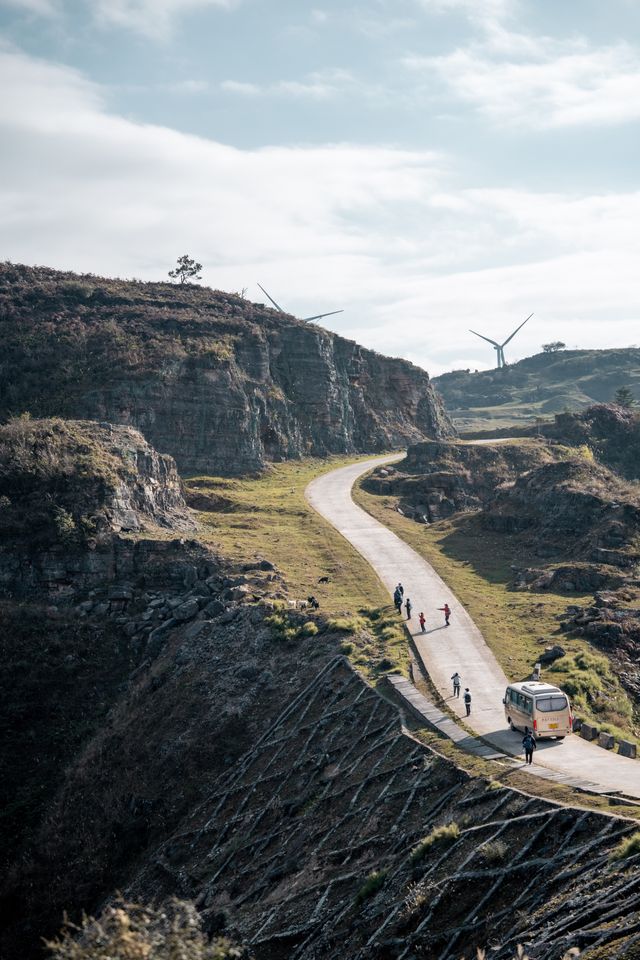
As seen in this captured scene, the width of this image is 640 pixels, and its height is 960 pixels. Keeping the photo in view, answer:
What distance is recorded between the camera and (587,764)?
89.6ft

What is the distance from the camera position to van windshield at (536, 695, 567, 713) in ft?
97.5

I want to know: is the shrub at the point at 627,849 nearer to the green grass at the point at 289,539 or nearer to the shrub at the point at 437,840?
the shrub at the point at 437,840

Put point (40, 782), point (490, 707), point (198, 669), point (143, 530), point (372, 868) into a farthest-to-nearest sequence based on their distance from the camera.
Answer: point (143, 530)
point (198, 669)
point (40, 782)
point (490, 707)
point (372, 868)

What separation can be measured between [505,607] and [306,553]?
1352 cm

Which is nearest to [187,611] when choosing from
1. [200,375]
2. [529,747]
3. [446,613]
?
[446,613]

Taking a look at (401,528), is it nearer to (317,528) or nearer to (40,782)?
(317,528)

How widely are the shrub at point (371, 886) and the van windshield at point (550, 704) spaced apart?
844 centimetres

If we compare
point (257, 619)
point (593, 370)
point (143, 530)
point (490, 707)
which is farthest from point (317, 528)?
point (593, 370)

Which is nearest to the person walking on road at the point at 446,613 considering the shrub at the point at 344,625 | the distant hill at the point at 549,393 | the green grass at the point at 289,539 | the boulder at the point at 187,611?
the green grass at the point at 289,539

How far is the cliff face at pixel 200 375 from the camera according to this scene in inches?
3056

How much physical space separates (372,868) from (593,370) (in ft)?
597

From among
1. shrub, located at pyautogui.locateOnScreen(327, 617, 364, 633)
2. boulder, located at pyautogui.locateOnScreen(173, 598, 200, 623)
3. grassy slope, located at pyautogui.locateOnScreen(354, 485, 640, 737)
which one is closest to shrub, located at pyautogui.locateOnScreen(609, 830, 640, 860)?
grassy slope, located at pyautogui.locateOnScreen(354, 485, 640, 737)

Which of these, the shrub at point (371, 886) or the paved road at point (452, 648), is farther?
the paved road at point (452, 648)

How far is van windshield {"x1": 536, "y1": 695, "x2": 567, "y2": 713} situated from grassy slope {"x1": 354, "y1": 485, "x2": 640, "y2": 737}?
3037 millimetres
